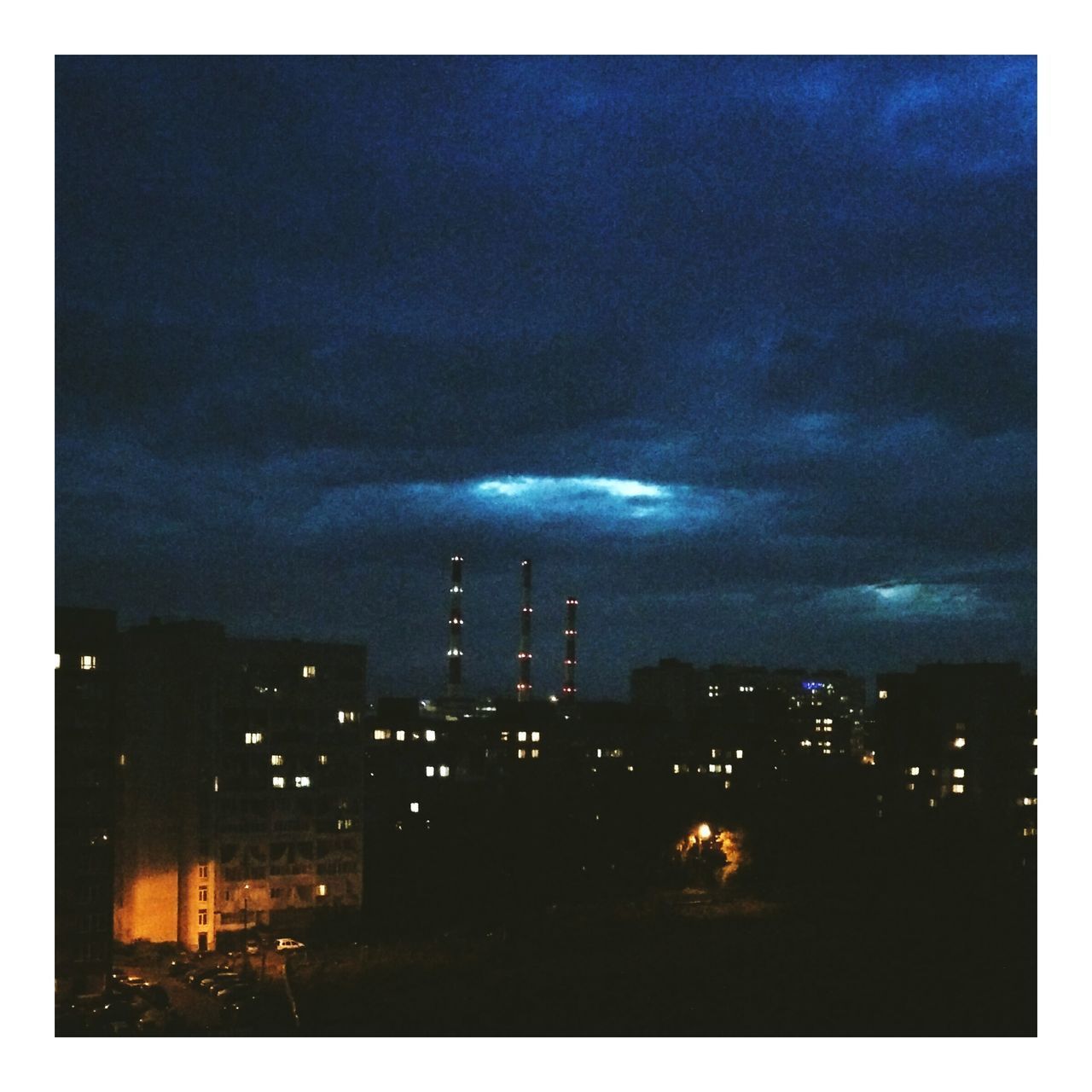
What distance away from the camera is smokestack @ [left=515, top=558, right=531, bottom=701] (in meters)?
33.1

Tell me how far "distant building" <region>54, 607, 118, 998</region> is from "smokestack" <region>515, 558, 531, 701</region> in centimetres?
2296

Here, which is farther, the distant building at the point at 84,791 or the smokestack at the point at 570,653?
the smokestack at the point at 570,653

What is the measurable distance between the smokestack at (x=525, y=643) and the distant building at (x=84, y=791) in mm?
22958

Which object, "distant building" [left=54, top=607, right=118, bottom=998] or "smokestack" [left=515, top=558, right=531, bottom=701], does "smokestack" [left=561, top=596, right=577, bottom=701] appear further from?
"distant building" [left=54, top=607, right=118, bottom=998]

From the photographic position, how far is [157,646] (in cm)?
1262

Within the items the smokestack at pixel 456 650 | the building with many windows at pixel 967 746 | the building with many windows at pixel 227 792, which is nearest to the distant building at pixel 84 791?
the building with many windows at pixel 227 792

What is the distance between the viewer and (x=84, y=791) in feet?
32.6

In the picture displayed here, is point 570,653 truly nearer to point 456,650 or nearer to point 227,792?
point 456,650

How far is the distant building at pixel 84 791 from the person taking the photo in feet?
30.6

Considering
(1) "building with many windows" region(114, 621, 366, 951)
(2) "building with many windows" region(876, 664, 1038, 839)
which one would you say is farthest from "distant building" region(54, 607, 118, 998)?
(2) "building with many windows" region(876, 664, 1038, 839)

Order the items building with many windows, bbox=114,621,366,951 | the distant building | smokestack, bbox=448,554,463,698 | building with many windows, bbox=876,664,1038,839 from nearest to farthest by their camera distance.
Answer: the distant building, building with many windows, bbox=114,621,366,951, building with many windows, bbox=876,664,1038,839, smokestack, bbox=448,554,463,698

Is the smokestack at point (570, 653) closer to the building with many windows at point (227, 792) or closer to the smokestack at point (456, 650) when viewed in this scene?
the smokestack at point (456, 650)
